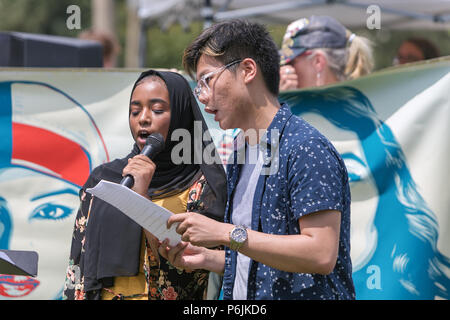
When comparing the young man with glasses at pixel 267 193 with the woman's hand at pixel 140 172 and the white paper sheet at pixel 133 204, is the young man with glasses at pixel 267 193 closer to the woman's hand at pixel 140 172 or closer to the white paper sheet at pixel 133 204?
the white paper sheet at pixel 133 204

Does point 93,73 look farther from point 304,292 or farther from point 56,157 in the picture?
point 304,292

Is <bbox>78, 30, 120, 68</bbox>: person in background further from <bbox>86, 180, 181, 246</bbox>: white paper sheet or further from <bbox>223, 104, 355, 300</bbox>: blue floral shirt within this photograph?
<bbox>223, 104, 355, 300</bbox>: blue floral shirt

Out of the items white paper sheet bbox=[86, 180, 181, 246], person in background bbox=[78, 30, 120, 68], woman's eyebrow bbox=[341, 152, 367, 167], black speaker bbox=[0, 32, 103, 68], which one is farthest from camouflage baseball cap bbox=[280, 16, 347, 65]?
person in background bbox=[78, 30, 120, 68]

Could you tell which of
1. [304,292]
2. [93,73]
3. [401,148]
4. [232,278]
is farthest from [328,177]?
[93,73]

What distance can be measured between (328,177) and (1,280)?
228 centimetres

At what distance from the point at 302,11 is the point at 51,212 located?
4.85 meters

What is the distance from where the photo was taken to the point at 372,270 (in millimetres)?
3215

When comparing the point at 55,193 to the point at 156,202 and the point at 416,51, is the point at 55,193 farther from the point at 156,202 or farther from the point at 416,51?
the point at 416,51

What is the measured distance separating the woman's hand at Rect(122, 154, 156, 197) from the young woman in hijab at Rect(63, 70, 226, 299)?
0.14 metres

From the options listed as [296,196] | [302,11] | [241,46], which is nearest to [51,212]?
[241,46]

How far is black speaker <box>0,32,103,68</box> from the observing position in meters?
4.15
